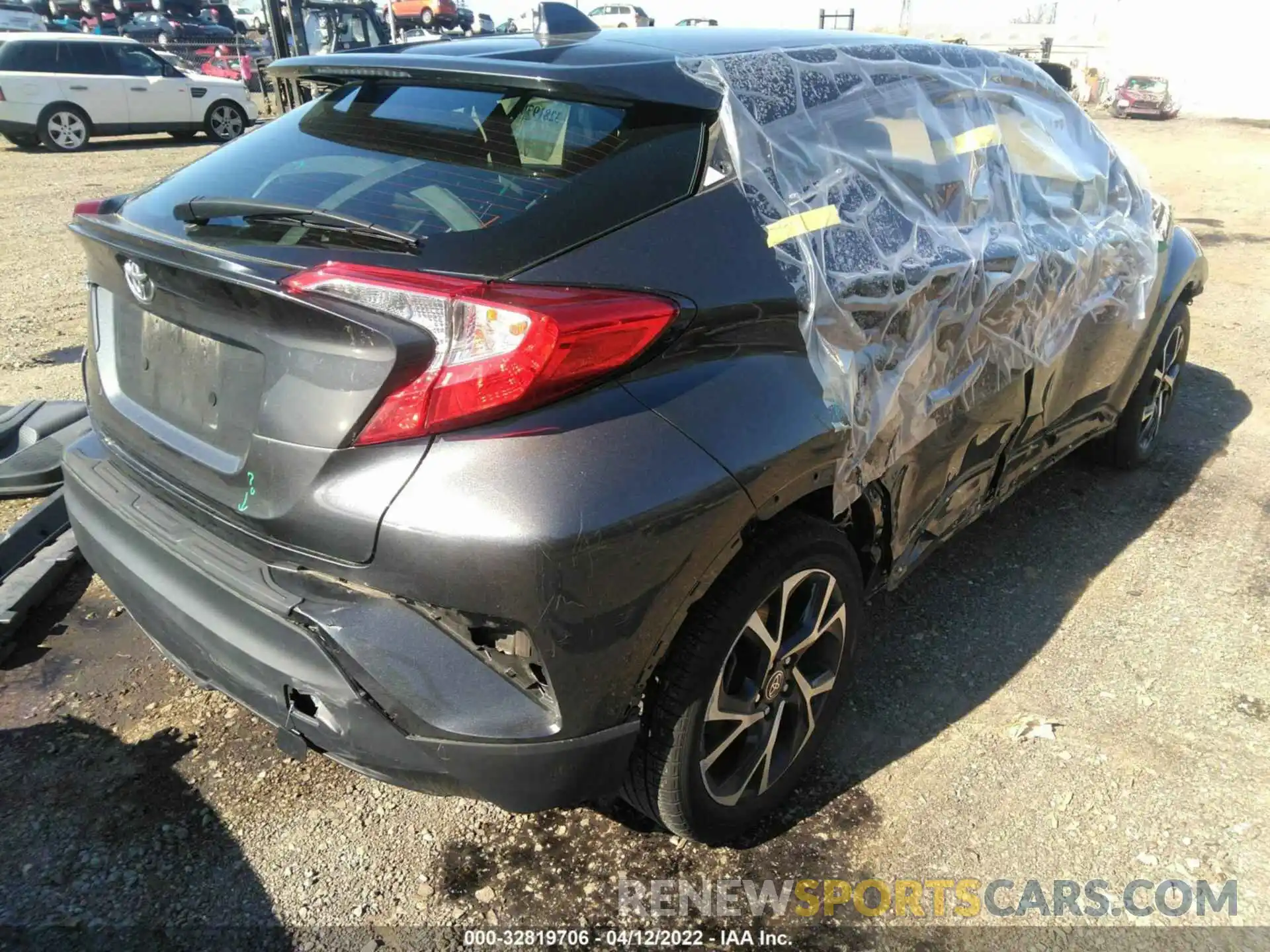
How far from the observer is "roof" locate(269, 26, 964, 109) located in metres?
2.16

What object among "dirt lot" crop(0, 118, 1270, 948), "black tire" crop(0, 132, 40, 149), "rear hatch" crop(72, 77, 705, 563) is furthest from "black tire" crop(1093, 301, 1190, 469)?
"black tire" crop(0, 132, 40, 149)

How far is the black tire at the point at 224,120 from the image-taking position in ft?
56.5

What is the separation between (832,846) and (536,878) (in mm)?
758

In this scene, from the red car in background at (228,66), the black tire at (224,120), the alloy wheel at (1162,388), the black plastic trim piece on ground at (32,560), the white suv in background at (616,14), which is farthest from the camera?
the white suv in background at (616,14)

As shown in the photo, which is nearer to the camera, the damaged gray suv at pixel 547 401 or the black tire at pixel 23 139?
the damaged gray suv at pixel 547 401

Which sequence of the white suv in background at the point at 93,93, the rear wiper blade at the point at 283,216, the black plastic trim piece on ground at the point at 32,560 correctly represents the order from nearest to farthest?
1. the rear wiper blade at the point at 283,216
2. the black plastic trim piece on ground at the point at 32,560
3. the white suv in background at the point at 93,93

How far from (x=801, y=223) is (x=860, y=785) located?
1.53m

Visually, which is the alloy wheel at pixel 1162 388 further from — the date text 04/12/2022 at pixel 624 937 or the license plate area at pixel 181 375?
the license plate area at pixel 181 375

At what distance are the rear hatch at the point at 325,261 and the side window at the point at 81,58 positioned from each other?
621 inches

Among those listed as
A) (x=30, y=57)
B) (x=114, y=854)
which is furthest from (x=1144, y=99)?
(x=114, y=854)

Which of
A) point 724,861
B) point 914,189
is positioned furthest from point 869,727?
point 914,189

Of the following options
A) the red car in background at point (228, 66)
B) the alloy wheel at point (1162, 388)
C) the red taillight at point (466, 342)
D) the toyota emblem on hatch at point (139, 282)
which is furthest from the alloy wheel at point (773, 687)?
the red car in background at point (228, 66)

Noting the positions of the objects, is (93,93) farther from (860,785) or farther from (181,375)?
(860,785)

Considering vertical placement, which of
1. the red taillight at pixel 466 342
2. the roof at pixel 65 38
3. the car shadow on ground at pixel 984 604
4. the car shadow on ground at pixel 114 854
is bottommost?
the car shadow on ground at pixel 984 604
